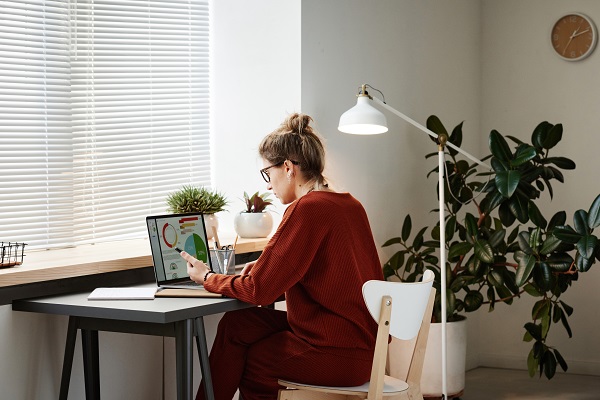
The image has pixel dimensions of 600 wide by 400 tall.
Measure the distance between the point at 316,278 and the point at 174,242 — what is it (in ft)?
1.89

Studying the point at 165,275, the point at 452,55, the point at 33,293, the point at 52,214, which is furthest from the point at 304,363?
the point at 452,55

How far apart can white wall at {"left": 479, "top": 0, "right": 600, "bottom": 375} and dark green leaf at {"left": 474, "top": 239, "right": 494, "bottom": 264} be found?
1.10m

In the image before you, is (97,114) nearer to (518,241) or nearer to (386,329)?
(386,329)

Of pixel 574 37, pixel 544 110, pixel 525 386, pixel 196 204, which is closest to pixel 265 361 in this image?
pixel 196 204

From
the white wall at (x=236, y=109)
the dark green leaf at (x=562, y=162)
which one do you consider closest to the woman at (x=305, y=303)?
the white wall at (x=236, y=109)

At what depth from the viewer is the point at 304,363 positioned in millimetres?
2779

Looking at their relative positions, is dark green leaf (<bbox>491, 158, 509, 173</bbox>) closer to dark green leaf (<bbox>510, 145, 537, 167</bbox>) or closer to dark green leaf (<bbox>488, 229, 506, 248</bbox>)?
dark green leaf (<bbox>510, 145, 537, 167</bbox>)

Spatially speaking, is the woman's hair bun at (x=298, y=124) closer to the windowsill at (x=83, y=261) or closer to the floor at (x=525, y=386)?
the windowsill at (x=83, y=261)

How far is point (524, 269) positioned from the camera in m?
3.97

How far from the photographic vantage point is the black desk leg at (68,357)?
2875 millimetres

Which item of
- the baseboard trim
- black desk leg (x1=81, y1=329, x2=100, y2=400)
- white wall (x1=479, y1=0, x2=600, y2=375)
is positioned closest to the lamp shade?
black desk leg (x1=81, y1=329, x2=100, y2=400)

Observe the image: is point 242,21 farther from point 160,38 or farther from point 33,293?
point 33,293

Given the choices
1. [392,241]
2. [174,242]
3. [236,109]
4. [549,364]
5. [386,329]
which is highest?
[236,109]

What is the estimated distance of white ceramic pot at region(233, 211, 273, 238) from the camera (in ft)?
12.4
